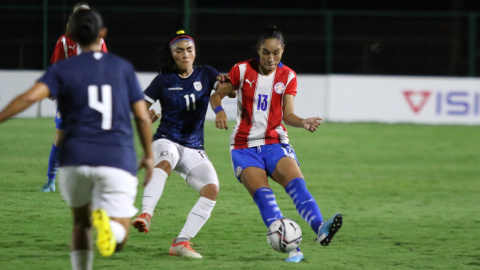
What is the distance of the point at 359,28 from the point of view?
2941cm

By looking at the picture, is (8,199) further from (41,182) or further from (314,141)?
(314,141)

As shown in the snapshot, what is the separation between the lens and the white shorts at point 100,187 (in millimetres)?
3830

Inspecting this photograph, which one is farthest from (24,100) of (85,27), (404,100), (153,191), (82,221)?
(404,100)

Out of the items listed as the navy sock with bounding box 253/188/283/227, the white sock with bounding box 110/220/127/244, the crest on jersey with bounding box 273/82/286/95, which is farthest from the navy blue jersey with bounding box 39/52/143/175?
the crest on jersey with bounding box 273/82/286/95

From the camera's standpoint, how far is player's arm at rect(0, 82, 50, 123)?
370 centimetres

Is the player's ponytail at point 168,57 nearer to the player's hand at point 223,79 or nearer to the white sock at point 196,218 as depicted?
the player's hand at point 223,79

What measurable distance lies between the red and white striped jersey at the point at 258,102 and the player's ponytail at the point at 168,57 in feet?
1.67

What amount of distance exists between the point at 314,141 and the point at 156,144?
8.62 metres

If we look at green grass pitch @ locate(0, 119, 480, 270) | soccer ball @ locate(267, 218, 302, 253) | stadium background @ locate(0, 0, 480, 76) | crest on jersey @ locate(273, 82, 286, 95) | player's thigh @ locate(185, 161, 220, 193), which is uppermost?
stadium background @ locate(0, 0, 480, 76)

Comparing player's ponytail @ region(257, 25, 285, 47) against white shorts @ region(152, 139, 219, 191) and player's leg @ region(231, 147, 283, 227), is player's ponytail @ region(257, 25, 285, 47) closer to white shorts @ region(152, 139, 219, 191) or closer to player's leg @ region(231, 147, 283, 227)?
player's leg @ region(231, 147, 283, 227)

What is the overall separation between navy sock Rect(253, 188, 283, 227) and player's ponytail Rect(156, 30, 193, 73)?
1.29 meters

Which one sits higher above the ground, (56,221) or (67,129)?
(67,129)

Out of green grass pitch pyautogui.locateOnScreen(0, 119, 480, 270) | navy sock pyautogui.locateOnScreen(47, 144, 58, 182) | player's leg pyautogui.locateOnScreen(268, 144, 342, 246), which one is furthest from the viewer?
navy sock pyautogui.locateOnScreen(47, 144, 58, 182)

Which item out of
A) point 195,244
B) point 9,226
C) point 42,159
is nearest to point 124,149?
point 195,244
